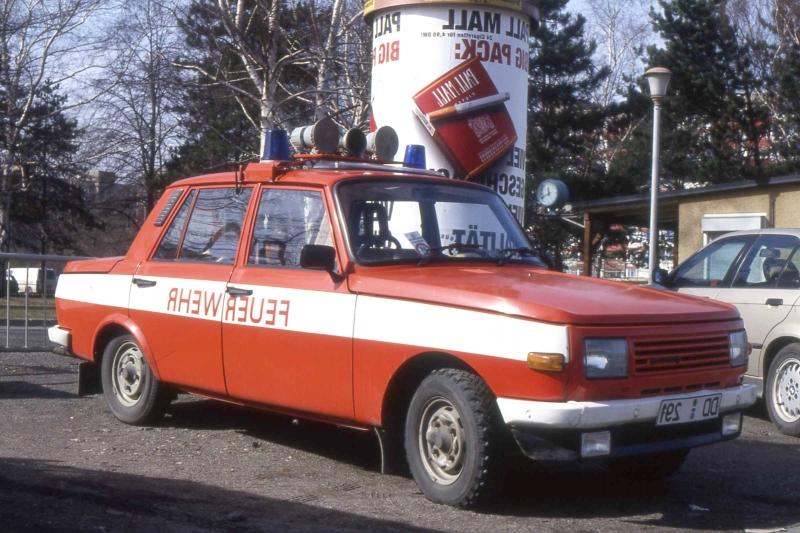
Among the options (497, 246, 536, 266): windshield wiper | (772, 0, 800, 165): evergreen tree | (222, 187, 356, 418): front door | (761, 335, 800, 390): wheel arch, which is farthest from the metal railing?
(772, 0, 800, 165): evergreen tree

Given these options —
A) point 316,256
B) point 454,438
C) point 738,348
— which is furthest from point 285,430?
point 738,348

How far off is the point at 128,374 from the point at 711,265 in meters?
5.44

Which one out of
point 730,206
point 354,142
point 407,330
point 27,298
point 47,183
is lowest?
point 27,298

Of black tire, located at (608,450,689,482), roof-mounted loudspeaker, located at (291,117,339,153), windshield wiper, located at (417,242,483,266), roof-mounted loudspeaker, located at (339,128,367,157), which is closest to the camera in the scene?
windshield wiper, located at (417,242,483,266)

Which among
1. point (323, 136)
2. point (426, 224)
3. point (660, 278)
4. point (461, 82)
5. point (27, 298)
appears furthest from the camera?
point (27, 298)

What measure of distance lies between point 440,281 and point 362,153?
96.0 inches

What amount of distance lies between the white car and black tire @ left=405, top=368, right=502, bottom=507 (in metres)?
4.25

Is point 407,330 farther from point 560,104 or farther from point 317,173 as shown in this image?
point 560,104

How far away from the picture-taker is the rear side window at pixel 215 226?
7828 mm

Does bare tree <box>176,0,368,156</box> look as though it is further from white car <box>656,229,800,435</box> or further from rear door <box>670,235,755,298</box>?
white car <box>656,229,800,435</box>

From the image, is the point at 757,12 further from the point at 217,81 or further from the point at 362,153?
the point at 362,153

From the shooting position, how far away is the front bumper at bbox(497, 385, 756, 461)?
5629 mm

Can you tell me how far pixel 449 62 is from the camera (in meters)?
12.9

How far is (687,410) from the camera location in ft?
20.0
